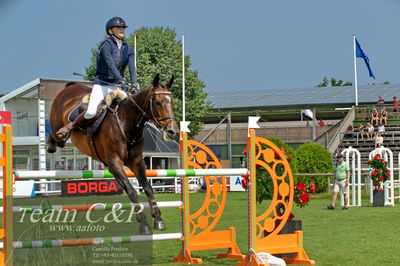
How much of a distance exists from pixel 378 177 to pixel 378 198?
2.15 ft

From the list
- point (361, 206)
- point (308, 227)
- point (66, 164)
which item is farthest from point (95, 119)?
point (66, 164)

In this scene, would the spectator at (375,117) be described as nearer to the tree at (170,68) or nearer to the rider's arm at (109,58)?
the tree at (170,68)

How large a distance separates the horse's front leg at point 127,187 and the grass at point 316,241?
2.96 ft

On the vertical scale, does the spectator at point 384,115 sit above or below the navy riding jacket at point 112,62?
above

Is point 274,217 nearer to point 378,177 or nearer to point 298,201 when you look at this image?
point 298,201

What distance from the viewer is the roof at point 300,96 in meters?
55.4

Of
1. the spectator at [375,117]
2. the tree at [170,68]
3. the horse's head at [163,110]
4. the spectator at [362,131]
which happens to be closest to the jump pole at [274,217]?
the horse's head at [163,110]

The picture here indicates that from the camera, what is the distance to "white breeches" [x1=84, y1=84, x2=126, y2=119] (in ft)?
25.3

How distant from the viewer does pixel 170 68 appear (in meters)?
53.9

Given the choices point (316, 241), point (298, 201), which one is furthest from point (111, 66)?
point (316, 241)

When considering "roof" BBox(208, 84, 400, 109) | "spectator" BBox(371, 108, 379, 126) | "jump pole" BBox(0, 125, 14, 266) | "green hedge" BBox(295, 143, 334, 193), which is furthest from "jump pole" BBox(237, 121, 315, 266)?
"roof" BBox(208, 84, 400, 109)

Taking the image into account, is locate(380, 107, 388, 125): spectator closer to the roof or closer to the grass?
the roof

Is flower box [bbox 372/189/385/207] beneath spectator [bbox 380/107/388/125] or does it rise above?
beneath

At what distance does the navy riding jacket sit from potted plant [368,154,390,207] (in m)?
14.8
